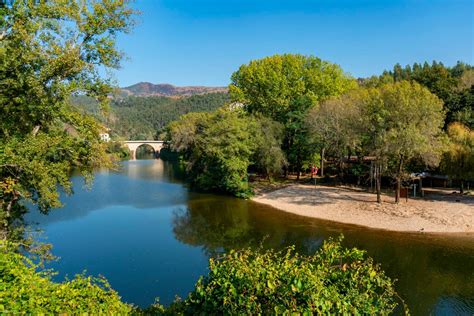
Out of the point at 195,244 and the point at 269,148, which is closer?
the point at 195,244

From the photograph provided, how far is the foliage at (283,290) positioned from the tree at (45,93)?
25.7 feet

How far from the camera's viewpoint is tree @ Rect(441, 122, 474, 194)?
1228 inches

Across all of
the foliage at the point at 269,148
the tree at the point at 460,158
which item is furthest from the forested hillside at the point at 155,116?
the tree at the point at 460,158

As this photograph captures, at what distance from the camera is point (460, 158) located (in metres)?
31.7

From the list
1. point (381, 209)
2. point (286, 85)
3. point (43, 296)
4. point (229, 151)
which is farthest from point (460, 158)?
point (43, 296)

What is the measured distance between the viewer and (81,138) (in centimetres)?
1359

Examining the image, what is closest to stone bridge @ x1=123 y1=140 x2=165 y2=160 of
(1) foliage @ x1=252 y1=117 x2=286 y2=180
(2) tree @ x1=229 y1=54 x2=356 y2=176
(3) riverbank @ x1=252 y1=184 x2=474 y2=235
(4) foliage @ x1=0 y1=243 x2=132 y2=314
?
(2) tree @ x1=229 y1=54 x2=356 y2=176

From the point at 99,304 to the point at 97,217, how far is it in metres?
25.3

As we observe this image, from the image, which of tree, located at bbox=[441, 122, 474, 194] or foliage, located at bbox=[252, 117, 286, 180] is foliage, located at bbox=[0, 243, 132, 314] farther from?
foliage, located at bbox=[252, 117, 286, 180]

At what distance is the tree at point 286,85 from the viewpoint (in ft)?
156

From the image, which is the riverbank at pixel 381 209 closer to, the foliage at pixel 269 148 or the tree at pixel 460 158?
the tree at pixel 460 158

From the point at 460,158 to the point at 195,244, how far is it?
78.9 ft

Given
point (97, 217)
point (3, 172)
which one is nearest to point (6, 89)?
point (3, 172)

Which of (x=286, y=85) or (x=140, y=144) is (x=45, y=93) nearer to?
(x=286, y=85)
